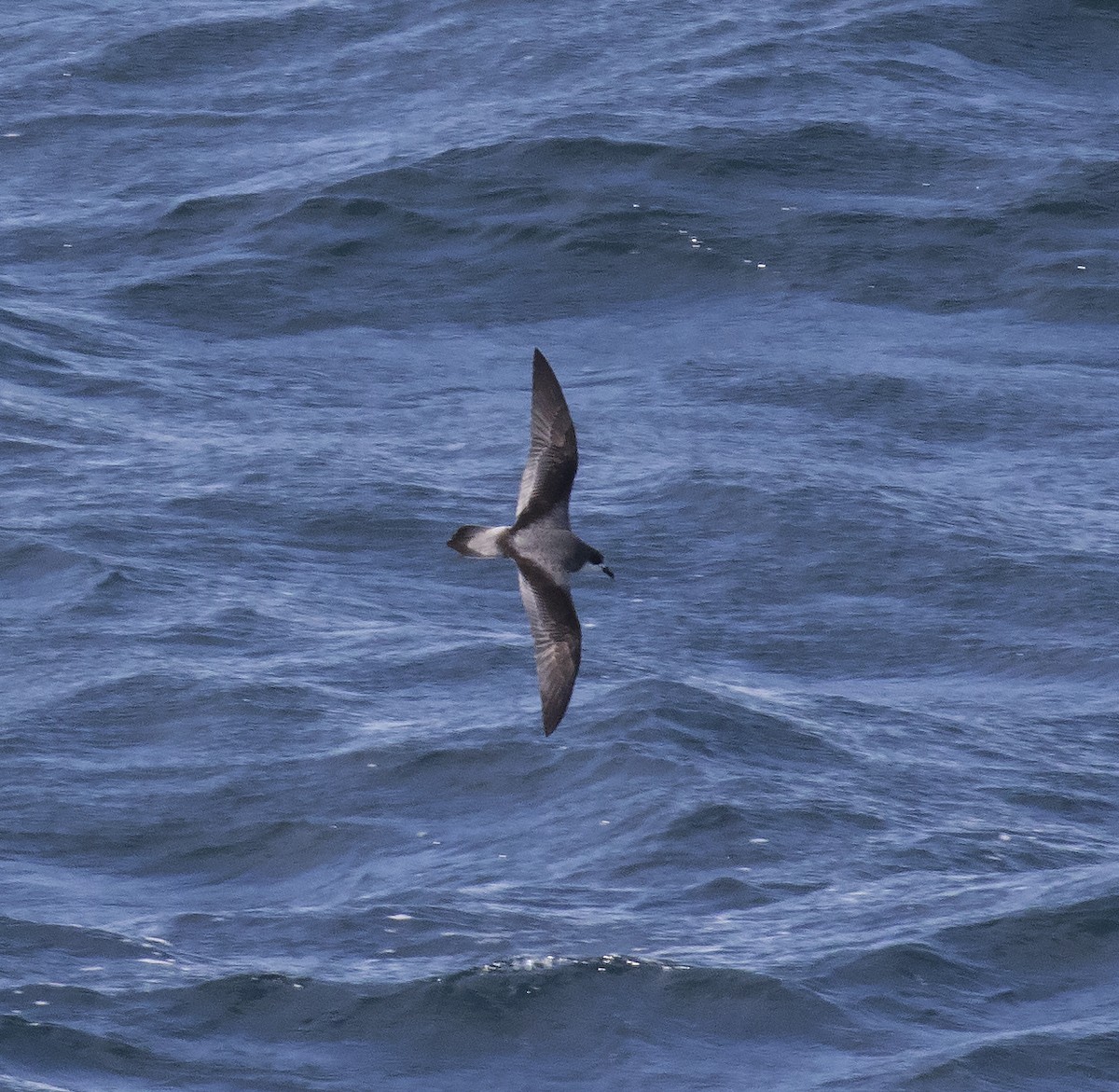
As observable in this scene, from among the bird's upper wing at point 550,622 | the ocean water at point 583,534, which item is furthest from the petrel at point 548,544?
the ocean water at point 583,534

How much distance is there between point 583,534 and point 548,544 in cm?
936

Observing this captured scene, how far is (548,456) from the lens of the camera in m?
14.2

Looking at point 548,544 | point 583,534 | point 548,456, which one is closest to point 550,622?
point 548,544

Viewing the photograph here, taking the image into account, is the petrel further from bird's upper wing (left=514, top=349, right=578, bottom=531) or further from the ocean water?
the ocean water

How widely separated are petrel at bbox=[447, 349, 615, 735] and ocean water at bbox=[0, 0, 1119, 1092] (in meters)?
4.01

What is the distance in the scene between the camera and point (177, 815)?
1984 cm

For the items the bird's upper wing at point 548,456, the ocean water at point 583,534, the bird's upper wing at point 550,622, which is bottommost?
the ocean water at point 583,534

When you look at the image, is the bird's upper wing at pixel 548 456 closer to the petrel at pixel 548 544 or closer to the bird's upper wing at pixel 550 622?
the petrel at pixel 548 544

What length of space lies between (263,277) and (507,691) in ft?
27.0

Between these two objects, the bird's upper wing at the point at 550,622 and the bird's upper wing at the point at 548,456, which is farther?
the bird's upper wing at the point at 548,456

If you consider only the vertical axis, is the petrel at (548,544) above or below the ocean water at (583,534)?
above

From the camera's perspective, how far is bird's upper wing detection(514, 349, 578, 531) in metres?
14.2

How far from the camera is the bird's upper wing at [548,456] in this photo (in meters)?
14.2

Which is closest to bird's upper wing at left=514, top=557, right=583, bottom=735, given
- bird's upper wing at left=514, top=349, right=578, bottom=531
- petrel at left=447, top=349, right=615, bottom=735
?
petrel at left=447, top=349, right=615, bottom=735
